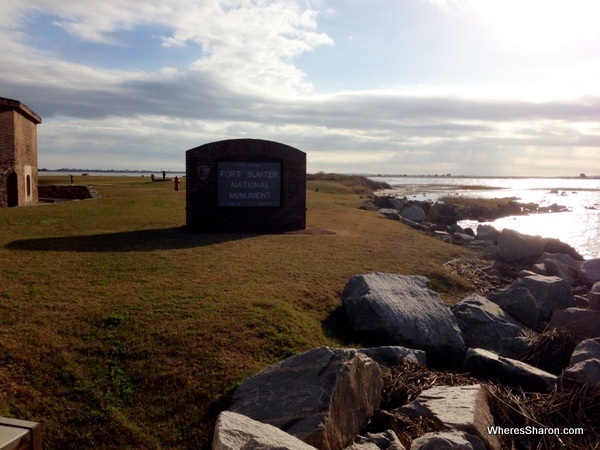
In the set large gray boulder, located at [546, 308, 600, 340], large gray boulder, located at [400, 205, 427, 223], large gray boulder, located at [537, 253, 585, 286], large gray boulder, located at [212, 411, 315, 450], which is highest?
large gray boulder, located at [400, 205, 427, 223]

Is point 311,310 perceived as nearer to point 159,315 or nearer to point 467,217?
point 159,315

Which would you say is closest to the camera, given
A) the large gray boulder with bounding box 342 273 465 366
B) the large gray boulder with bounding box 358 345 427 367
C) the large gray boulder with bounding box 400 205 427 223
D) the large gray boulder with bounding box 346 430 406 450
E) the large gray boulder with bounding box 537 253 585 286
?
the large gray boulder with bounding box 346 430 406 450

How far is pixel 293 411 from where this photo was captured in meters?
5.46

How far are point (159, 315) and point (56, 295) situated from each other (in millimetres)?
1931

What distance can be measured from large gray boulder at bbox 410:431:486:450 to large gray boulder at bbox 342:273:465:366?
344 centimetres

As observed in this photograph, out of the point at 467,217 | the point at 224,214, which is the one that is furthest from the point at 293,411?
the point at 467,217

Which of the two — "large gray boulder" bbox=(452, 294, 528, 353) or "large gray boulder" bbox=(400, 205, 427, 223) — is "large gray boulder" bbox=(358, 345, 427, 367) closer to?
"large gray boulder" bbox=(452, 294, 528, 353)

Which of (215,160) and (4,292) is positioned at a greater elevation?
(215,160)

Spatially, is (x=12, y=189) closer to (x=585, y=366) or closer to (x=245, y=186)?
(x=245, y=186)

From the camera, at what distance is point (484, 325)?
962 cm

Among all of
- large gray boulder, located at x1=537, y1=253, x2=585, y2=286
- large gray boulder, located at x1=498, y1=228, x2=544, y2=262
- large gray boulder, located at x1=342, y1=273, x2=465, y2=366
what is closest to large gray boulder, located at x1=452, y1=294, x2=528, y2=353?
large gray boulder, located at x1=342, y1=273, x2=465, y2=366

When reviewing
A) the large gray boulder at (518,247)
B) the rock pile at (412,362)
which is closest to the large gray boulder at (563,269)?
the large gray boulder at (518,247)

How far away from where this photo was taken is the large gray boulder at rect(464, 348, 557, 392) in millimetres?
7023

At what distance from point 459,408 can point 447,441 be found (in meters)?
0.79
